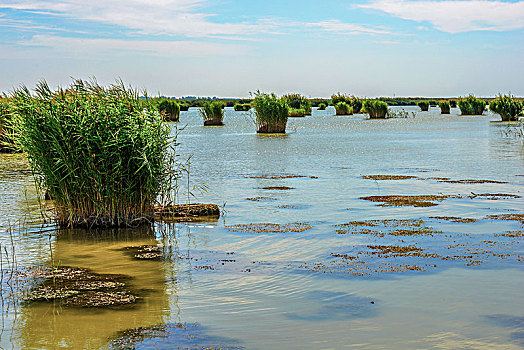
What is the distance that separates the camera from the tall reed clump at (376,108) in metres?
67.2

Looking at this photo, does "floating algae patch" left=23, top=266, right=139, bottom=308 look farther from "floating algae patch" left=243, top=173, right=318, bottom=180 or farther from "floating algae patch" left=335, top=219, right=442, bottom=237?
"floating algae patch" left=243, top=173, right=318, bottom=180

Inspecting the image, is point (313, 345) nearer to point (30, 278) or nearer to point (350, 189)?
point (30, 278)

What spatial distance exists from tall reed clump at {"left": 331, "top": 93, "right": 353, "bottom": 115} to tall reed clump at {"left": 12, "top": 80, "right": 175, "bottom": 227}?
231 ft

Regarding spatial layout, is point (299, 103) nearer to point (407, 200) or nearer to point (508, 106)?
point (508, 106)

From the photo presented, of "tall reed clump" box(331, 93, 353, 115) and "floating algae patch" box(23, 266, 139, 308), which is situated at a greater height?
"tall reed clump" box(331, 93, 353, 115)

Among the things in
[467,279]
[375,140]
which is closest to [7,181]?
[467,279]

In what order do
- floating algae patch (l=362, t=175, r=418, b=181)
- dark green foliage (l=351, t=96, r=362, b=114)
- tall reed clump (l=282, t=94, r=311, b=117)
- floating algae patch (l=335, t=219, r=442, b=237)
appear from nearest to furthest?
floating algae patch (l=335, t=219, r=442, b=237)
floating algae patch (l=362, t=175, r=418, b=181)
tall reed clump (l=282, t=94, r=311, b=117)
dark green foliage (l=351, t=96, r=362, b=114)

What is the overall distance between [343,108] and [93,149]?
234 ft

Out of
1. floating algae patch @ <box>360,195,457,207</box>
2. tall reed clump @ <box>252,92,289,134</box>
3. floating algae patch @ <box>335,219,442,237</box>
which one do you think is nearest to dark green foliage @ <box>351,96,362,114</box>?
tall reed clump @ <box>252,92,289,134</box>

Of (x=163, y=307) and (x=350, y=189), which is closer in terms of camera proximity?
(x=163, y=307)

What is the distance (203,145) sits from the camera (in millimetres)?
32750

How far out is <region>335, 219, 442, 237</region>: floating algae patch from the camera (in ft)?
34.0

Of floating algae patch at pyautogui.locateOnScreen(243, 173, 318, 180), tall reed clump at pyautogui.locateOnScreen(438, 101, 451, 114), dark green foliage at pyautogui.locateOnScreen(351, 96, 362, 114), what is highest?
dark green foliage at pyautogui.locateOnScreen(351, 96, 362, 114)

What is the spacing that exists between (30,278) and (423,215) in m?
7.41
